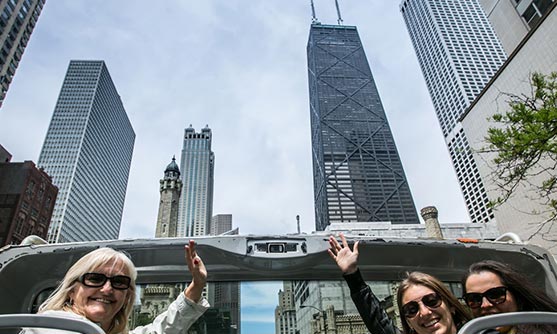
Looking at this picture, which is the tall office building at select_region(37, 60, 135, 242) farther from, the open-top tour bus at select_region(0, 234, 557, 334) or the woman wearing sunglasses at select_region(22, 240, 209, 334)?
the woman wearing sunglasses at select_region(22, 240, 209, 334)

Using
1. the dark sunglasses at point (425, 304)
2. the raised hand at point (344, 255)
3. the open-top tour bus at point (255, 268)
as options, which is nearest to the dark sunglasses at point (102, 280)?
the open-top tour bus at point (255, 268)

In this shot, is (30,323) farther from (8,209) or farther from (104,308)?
(8,209)

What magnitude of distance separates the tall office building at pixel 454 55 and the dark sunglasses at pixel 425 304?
318ft

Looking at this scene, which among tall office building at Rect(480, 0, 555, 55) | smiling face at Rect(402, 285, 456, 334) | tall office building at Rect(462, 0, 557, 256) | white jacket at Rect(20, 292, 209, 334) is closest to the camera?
smiling face at Rect(402, 285, 456, 334)

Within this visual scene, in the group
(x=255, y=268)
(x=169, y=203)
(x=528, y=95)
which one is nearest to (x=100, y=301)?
(x=255, y=268)

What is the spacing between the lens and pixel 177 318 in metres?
1.76

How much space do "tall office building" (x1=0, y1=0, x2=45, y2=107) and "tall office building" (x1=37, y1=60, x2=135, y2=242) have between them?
48218 millimetres

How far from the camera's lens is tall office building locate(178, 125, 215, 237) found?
423 ft

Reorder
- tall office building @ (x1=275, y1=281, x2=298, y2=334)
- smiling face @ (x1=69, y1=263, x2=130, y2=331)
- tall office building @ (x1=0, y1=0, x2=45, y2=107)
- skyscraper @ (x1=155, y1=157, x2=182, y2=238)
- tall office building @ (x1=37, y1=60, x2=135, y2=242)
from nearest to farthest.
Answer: smiling face @ (x1=69, y1=263, x2=130, y2=331), tall office building @ (x1=275, y1=281, x2=298, y2=334), tall office building @ (x1=0, y1=0, x2=45, y2=107), skyscraper @ (x1=155, y1=157, x2=182, y2=238), tall office building @ (x1=37, y1=60, x2=135, y2=242)

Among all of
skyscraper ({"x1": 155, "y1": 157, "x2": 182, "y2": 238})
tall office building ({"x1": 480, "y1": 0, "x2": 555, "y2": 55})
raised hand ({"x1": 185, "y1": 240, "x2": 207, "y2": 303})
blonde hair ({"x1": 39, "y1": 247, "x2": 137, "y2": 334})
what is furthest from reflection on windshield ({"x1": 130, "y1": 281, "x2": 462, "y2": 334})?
skyscraper ({"x1": 155, "y1": 157, "x2": 182, "y2": 238})

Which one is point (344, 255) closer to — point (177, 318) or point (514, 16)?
point (177, 318)

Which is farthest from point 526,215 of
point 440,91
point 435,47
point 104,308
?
point 435,47

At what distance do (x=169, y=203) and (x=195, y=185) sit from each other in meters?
78.3

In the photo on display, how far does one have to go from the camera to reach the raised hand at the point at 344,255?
6.94 feet
